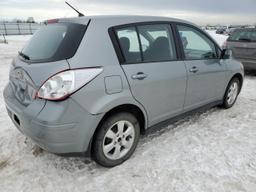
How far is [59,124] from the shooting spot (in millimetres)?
2254

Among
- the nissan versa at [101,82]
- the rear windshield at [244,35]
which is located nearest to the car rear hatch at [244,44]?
the rear windshield at [244,35]

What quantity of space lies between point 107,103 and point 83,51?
1.82 ft

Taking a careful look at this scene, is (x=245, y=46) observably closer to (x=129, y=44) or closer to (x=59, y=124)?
(x=129, y=44)

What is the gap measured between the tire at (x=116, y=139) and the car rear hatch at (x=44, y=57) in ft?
2.49

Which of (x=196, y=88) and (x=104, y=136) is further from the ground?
(x=196, y=88)

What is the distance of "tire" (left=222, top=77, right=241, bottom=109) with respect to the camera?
14.7ft

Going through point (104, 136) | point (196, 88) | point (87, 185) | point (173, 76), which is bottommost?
point (87, 185)

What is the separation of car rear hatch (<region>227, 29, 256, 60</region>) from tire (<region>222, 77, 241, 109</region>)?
8.74ft

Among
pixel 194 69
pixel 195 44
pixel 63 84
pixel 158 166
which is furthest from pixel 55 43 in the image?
pixel 195 44

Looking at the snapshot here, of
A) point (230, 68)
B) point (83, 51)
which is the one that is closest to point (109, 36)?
point (83, 51)

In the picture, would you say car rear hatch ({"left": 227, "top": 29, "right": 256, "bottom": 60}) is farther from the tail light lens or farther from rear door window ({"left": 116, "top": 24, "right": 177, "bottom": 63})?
the tail light lens

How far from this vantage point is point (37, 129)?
232 centimetres

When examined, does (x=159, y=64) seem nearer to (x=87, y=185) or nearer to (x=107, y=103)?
(x=107, y=103)

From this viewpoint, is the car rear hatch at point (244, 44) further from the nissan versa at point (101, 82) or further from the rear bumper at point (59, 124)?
the rear bumper at point (59, 124)
